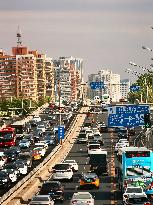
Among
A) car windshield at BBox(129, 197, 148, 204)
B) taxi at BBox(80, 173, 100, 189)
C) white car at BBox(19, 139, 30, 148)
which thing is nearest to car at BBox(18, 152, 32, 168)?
white car at BBox(19, 139, 30, 148)

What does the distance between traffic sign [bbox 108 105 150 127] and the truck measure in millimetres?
3933

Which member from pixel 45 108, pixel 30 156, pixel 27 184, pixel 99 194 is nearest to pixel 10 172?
pixel 27 184

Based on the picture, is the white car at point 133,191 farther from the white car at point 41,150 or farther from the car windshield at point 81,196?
the white car at point 41,150

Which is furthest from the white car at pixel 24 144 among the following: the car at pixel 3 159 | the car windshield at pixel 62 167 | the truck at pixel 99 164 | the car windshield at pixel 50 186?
the car windshield at pixel 50 186

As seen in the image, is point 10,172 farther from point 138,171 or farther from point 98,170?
point 138,171

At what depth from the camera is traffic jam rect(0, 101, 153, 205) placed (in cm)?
5464

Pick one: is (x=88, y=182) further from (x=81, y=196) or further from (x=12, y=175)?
(x=81, y=196)

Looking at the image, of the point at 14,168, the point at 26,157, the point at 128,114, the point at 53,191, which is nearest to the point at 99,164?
the point at 128,114

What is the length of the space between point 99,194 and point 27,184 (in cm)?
740

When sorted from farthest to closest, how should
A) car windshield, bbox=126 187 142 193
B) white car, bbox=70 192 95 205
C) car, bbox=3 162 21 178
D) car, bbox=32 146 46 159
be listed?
car, bbox=32 146 46 159 → car, bbox=3 162 21 178 → car windshield, bbox=126 187 142 193 → white car, bbox=70 192 95 205

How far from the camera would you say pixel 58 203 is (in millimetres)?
58062

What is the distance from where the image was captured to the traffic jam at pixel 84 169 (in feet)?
179

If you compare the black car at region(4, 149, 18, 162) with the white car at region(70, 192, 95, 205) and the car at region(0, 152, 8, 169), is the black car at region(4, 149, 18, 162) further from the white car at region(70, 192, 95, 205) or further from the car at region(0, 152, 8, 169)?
the white car at region(70, 192, 95, 205)

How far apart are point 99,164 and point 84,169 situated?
4.87 m
